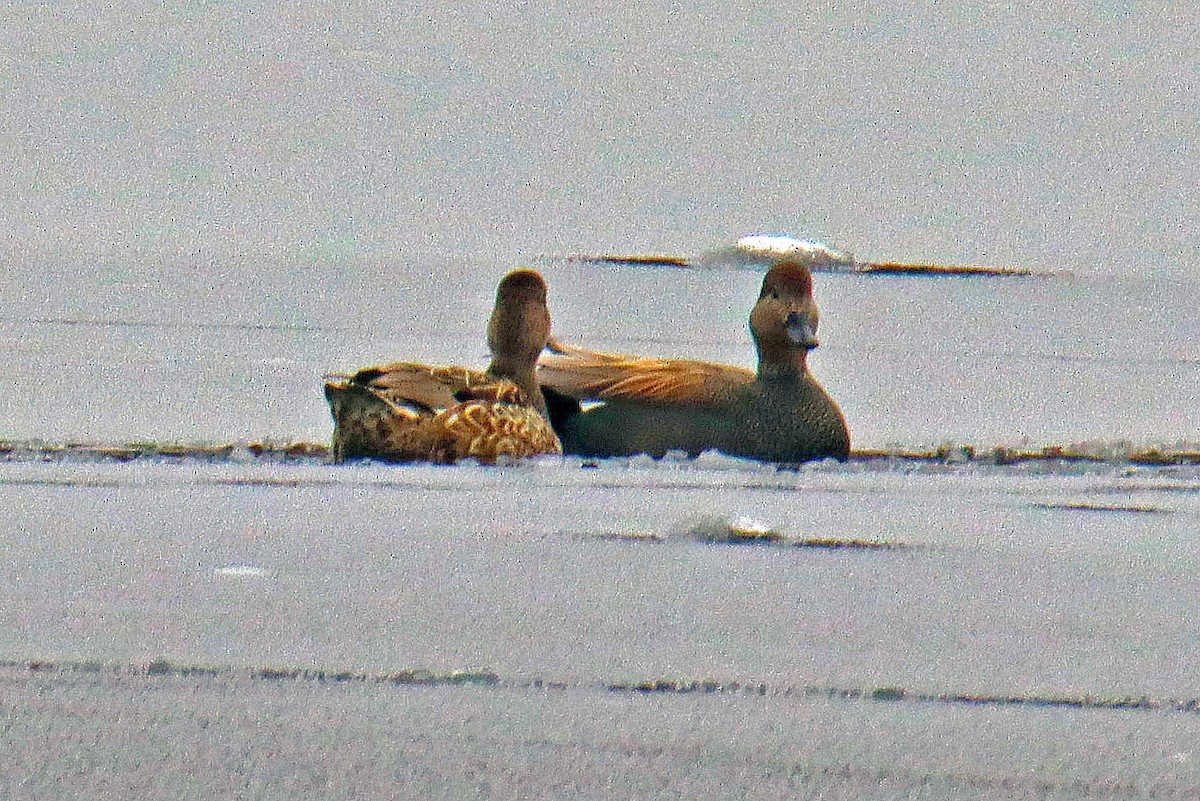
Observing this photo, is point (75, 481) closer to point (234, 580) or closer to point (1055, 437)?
point (234, 580)

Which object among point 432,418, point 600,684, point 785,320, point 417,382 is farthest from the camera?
point 785,320

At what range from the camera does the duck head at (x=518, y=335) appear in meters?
14.8

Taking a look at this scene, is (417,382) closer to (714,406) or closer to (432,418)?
(432,418)

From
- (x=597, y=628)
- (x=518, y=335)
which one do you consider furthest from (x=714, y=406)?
(x=597, y=628)

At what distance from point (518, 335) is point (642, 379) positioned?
1.01 meters

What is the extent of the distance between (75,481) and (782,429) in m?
4.21

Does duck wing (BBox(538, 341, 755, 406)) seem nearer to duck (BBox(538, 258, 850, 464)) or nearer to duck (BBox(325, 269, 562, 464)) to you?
duck (BBox(538, 258, 850, 464))

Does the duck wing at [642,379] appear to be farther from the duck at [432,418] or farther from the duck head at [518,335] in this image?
the duck at [432,418]

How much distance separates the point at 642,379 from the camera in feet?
46.5

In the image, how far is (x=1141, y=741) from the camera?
5609mm

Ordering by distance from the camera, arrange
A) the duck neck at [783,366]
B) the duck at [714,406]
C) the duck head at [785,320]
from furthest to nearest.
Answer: the duck head at [785,320]
the duck neck at [783,366]
the duck at [714,406]

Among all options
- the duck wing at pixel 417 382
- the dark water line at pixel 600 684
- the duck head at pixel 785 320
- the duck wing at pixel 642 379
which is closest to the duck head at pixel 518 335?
the duck wing at pixel 642 379

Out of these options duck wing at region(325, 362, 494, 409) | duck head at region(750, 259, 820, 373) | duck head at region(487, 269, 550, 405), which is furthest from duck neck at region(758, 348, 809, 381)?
duck wing at region(325, 362, 494, 409)

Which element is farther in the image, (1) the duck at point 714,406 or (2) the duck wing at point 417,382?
(1) the duck at point 714,406
